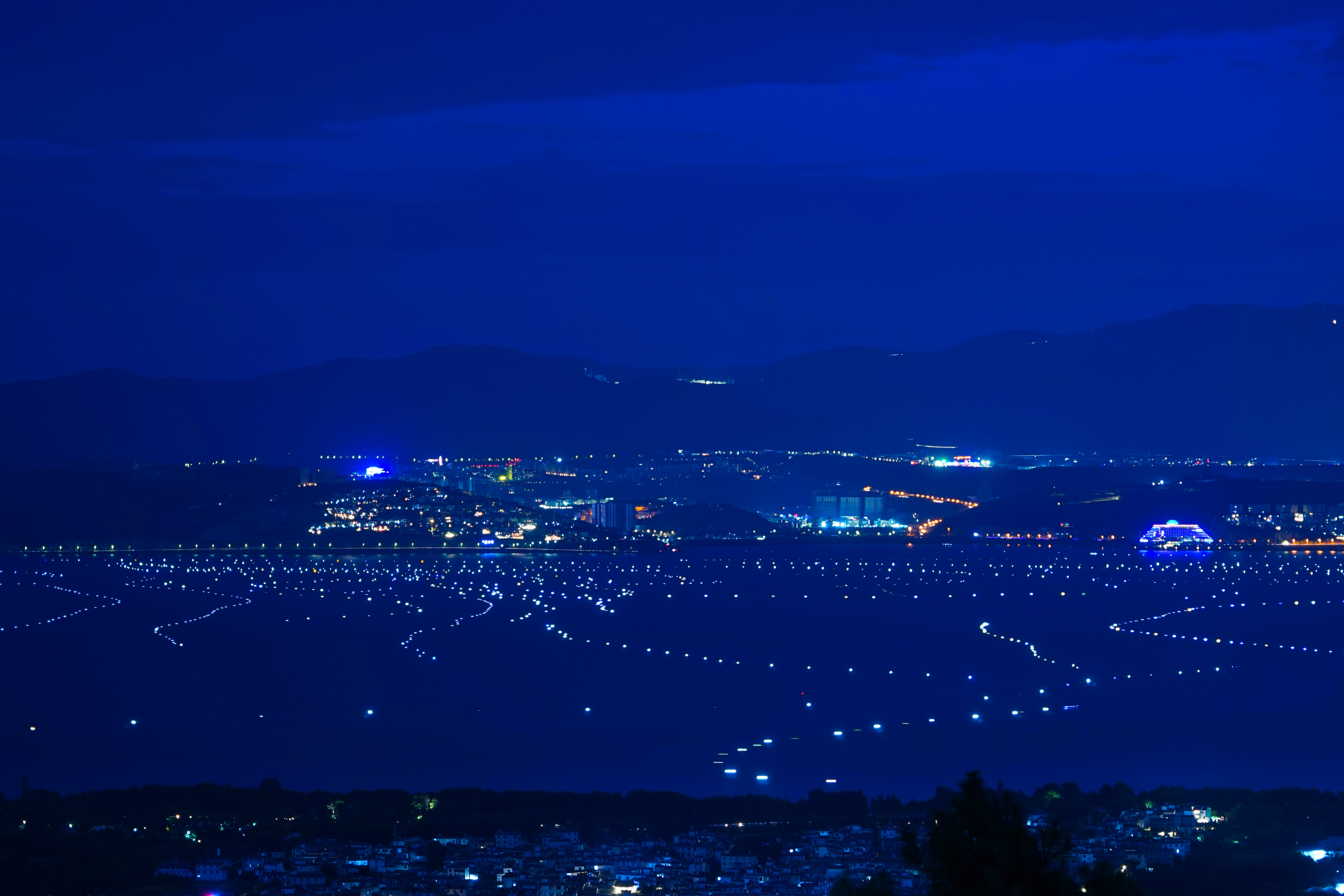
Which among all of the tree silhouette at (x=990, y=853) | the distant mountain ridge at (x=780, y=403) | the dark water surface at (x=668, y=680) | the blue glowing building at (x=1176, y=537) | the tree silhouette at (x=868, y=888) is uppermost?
the distant mountain ridge at (x=780, y=403)

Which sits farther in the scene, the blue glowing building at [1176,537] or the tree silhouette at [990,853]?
the blue glowing building at [1176,537]

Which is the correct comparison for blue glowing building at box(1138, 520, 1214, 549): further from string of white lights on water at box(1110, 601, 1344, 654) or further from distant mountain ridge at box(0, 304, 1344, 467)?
distant mountain ridge at box(0, 304, 1344, 467)

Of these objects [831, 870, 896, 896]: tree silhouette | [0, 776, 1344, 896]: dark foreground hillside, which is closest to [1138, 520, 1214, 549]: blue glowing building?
[0, 776, 1344, 896]: dark foreground hillside

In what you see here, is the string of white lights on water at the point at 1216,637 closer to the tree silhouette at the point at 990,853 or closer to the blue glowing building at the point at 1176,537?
the blue glowing building at the point at 1176,537

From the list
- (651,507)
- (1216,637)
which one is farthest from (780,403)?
(1216,637)

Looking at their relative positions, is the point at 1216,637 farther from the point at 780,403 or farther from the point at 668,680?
the point at 780,403

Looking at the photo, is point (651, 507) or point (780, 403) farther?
point (780, 403)

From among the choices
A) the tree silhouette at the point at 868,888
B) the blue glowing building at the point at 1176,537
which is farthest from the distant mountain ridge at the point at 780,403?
the tree silhouette at the point at 868,888
